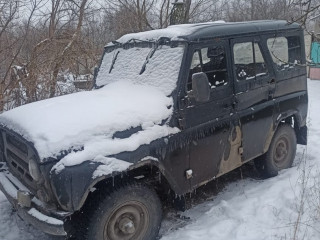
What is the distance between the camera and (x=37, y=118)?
Answer: 3.41 m

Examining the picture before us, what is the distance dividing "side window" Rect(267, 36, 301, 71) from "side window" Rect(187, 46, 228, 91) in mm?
1010

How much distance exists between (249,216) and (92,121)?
196cm

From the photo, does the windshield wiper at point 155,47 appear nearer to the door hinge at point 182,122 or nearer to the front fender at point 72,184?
the door hinge at point 182,122

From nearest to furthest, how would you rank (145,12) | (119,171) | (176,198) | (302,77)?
(119,171) < (176,198) < (302,77) < (145,12)

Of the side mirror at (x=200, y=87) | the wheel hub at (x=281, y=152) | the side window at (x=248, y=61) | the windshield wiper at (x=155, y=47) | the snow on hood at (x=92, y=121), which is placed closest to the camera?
the snow on hood at (x=92, y=121)

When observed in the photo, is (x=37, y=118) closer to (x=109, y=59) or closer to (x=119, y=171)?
(x=119, y=171)

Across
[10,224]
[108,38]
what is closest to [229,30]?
[10,224]

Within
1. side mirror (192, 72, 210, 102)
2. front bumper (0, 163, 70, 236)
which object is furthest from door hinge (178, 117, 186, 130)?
front bumper (0, 163, 70, 236)

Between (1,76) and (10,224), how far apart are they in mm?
4661

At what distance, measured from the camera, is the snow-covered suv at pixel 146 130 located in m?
3.04

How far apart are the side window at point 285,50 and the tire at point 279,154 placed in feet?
2.90

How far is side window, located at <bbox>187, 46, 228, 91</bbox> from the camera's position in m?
3.84

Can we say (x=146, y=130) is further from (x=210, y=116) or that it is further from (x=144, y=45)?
(x=144, y=45)

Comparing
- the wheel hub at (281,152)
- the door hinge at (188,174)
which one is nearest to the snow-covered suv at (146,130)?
the door hinge at (188,174)
